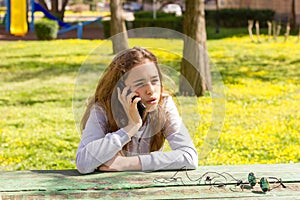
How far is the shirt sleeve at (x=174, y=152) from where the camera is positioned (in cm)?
330

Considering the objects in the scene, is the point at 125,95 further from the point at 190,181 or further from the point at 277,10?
the point at 277,10

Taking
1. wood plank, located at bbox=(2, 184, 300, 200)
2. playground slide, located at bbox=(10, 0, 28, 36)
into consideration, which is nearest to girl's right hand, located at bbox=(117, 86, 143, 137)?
wood plank, located at bbox=(2, 184, 300, 200)

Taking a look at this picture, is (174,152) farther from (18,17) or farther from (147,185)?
(18,17)

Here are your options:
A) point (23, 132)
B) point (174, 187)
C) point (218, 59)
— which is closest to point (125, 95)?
point (174, 187)

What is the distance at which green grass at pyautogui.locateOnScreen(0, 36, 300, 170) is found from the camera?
6195mm

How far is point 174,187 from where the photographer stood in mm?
3016

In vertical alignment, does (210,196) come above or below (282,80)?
above

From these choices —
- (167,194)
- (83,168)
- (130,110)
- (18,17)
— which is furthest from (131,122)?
(18,17)

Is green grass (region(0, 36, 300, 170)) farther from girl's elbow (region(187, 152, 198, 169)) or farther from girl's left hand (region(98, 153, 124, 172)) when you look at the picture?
girl's left hand (region(98, 153, 124, 172))

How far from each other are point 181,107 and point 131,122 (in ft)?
1.80

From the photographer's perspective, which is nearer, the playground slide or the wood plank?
the playground slide

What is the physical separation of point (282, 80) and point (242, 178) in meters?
9.88

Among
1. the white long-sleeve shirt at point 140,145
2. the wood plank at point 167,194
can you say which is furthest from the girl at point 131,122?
the wood plank at point 167,194

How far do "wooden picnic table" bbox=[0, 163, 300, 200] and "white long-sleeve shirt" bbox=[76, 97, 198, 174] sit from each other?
0.05m
